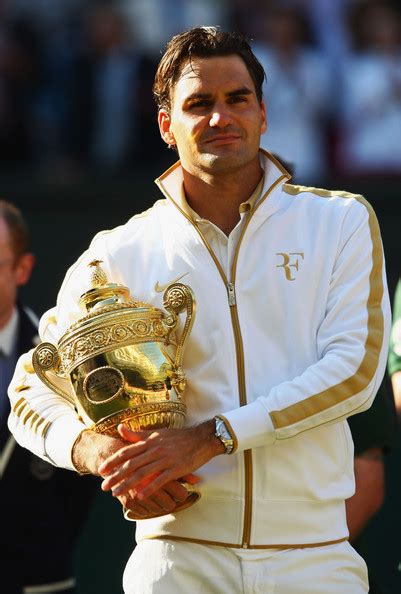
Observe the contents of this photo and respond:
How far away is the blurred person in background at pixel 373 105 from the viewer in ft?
25.6

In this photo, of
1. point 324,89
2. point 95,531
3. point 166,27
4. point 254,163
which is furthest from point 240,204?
point 166,27

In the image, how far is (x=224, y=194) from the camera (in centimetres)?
386

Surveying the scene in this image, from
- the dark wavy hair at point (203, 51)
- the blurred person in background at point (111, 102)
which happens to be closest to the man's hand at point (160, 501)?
the dark wavy hair at point (203, 51)

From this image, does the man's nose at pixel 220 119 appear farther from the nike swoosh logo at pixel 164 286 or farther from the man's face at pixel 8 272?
the man's face at pixel 8 272

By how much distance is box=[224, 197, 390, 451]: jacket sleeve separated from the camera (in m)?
3.49

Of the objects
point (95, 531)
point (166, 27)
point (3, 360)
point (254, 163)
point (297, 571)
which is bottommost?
point (95, 531)

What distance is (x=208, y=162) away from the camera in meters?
3.79

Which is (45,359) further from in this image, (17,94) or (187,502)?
(17,94)

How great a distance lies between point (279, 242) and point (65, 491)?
6.53 feet

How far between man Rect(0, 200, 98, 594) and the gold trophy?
1.68 metres

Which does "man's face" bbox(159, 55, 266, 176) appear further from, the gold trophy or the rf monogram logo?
the gold trophy

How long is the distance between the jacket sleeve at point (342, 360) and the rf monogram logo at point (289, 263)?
0.10m

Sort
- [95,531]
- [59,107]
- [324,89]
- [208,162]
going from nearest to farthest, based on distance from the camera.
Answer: [208,162] → [95,531] → [324,89] → [59,107]

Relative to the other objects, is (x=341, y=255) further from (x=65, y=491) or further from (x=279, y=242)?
(x=65, y=491)
